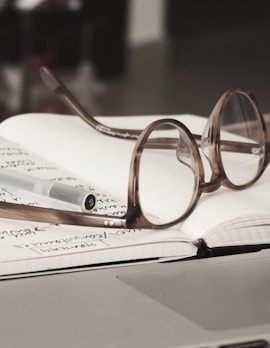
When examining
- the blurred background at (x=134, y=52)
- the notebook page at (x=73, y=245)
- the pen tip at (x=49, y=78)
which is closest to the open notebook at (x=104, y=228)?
the notebook page at (x=73, y=245)

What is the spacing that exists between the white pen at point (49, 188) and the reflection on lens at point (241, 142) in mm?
97

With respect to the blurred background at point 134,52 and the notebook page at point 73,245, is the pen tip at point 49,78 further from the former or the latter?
the blurred background at point 134,52

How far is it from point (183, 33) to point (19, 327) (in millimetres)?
3908

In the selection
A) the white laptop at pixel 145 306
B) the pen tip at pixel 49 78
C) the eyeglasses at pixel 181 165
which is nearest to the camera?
the white laptop at pixel 145 306

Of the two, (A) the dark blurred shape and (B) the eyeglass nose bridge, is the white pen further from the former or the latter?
(A) the dark blurred shape

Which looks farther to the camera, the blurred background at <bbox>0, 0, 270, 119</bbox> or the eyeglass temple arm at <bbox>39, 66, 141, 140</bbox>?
the blurred background at <bbox>0, 0, 270, 119</bbox>

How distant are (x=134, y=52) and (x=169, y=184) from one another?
3.49 meters

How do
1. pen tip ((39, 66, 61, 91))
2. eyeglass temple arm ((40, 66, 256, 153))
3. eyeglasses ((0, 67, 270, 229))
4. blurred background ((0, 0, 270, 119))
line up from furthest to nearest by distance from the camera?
blurred background ((0, 0, 270, 119)) → pen tip ((39, 66, 61, 91)) → eyeglass temple arm ((40, 66, 256, 153)) → eyeglasses ((0, 67, 270, 229))

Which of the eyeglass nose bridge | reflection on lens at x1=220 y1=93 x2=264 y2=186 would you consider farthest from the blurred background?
the eyeglass nose bridge

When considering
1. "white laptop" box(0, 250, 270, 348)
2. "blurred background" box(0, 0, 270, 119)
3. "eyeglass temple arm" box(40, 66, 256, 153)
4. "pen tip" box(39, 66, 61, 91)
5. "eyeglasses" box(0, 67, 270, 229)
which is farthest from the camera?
"blurred background" box(0, 0, 270, 119)

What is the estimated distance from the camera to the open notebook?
0.49m

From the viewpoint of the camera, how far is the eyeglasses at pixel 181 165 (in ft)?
1.75

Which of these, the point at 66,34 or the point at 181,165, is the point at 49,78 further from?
the point at 66,34

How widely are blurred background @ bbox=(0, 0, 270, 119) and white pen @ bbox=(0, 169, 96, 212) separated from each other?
1.89 metres
